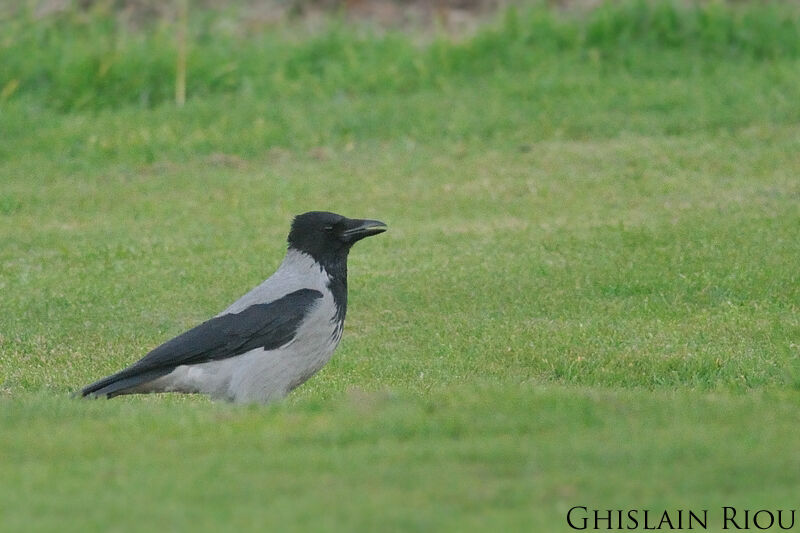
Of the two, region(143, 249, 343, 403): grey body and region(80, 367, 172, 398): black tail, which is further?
region(143, 249, 343, 403): grey body

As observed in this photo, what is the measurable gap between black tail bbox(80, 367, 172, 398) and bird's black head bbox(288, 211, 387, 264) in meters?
1.21

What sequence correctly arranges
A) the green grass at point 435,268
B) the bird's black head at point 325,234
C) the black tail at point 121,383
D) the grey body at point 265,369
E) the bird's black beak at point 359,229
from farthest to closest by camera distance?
the bird's black beak at point 359,229 → the bird's black head at point 325,234 → the grey body at point 265,369 → the black tail at point 121,383 → the green grass at point 435,268

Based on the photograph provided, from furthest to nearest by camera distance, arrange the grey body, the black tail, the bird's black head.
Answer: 1. the bird's black head
2. the grey body
3. the black tail

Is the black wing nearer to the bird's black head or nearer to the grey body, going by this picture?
the grey body

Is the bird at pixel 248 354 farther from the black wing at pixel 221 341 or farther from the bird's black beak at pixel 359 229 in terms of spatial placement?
the bird's black beak at pixel 359 229

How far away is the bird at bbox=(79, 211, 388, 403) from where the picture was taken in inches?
327

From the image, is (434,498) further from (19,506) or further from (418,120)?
(418,120)

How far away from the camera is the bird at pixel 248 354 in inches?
327

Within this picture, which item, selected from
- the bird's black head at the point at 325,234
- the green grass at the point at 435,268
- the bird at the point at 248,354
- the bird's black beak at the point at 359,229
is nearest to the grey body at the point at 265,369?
the bird at the point at 248,354

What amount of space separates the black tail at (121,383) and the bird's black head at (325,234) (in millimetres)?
1215

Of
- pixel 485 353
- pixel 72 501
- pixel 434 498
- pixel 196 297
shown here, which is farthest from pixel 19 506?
pixel 196 297

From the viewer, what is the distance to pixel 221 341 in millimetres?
8391

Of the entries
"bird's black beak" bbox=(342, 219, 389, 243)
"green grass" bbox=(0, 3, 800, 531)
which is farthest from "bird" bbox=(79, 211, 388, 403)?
"bird's black beak" bbox=(342, 219, 389, 243)

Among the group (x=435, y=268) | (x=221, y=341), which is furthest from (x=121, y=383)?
(x=435, y=268)
